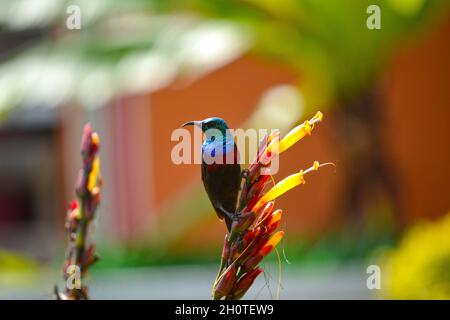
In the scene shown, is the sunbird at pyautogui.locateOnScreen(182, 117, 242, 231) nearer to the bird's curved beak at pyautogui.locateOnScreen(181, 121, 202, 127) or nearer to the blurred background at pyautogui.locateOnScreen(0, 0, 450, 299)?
the bird's curved beak at pyautogui.locateOnScreen(181, 121, 202, 127)

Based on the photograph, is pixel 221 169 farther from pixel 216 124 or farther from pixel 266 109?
pixel 266 109

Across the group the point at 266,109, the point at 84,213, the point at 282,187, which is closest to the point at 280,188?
the point at 282,187

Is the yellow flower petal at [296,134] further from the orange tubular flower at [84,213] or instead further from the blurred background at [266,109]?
the blurred background at [266,109]

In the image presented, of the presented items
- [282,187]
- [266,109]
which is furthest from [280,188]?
[266,109]

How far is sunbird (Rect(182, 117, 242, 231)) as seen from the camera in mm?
346

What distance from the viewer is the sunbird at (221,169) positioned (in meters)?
0.35

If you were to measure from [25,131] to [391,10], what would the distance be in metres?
3.38

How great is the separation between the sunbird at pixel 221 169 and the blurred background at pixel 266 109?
0.83m

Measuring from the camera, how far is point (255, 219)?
340 millimetres

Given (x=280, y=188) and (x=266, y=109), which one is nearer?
(x=280, y=188)

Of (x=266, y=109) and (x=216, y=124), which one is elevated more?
(x=266, y=109)

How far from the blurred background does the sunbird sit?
826 mm

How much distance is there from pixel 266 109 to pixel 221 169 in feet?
8.35

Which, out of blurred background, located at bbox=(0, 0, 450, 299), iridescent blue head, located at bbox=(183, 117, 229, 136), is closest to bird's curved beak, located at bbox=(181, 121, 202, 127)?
iridescent blue head, located at bbox=(183, 117, 229, 136)
